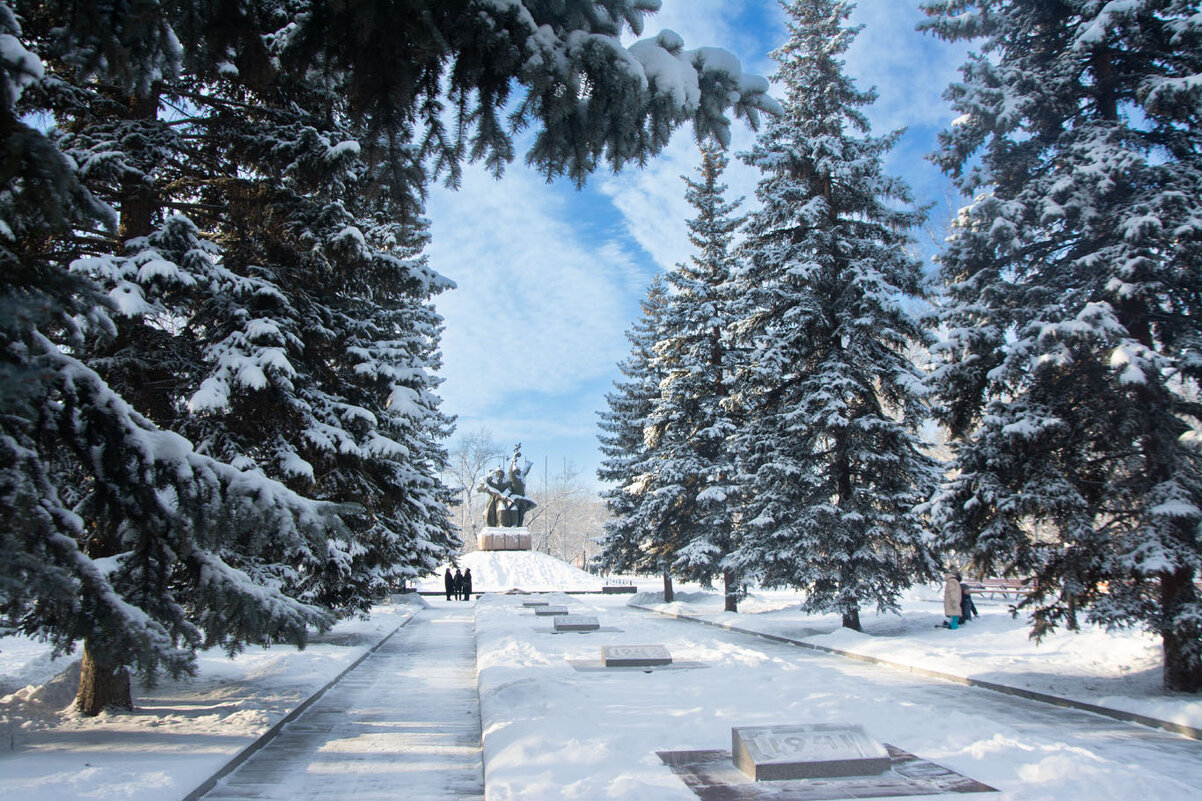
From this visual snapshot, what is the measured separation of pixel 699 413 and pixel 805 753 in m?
19.8

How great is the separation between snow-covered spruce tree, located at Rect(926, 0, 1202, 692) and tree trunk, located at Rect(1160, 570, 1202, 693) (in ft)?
0.08

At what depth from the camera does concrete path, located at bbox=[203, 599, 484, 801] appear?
632 centimetres

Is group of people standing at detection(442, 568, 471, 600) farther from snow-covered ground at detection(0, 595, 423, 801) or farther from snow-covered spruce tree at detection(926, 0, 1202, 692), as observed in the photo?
snow-covered spruce tree at detection(926, 0, 1202, 692)

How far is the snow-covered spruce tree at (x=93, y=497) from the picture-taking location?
3256 mm

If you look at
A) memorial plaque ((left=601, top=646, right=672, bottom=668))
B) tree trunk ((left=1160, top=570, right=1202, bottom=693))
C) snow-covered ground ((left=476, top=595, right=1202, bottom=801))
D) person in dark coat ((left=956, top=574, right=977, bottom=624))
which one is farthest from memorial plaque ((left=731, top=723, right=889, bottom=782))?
person in dark coat ((left=956, top=574, right=977, bottom=624))

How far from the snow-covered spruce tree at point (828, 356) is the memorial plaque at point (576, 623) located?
4210mm

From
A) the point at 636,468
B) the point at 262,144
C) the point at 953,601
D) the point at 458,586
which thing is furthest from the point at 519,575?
the point at 262,144

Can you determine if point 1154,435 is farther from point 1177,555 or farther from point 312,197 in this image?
point 312,197

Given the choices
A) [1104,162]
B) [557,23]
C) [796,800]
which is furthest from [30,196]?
[1104,162]

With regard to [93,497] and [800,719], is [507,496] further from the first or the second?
[93,497]

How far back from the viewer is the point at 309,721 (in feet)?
29.8

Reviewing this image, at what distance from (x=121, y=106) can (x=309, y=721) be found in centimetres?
784

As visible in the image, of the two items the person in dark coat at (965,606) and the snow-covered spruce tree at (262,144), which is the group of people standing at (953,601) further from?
the snow-covered spruce tree at (262,144)

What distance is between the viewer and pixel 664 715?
840 centimetres
